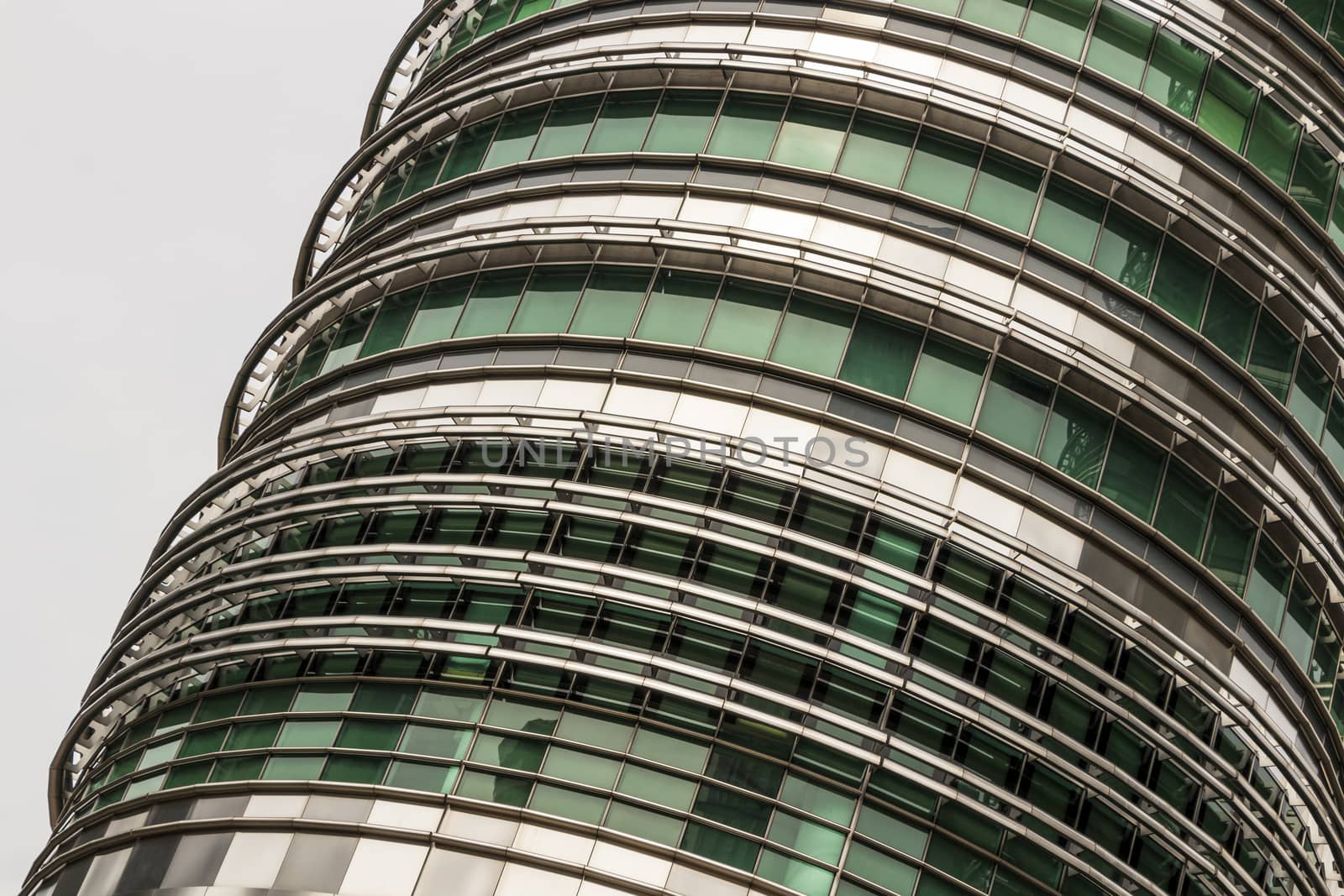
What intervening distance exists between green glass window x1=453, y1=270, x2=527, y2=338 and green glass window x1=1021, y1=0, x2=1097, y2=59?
13224mm

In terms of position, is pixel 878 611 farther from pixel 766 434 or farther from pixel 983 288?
pixel 983 288

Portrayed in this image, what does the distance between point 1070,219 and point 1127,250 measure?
1.45m

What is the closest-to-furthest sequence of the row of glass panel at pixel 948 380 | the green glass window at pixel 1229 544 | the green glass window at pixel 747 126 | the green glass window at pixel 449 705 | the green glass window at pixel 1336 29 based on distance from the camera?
the green glass window at pixel 449 705 < the row of glass panel at pixel 948 380 < the green glass window at pixel 1229 544 < the green glass window at pixel 747 126 < the green glass window at pixel 1336 29

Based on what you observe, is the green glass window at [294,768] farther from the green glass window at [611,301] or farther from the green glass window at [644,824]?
the green glass window at [611,301]

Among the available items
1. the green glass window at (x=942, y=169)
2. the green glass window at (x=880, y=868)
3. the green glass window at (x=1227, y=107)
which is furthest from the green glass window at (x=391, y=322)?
the green glass window at (x=1227, y=107)

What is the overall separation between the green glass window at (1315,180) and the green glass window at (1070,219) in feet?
18.8

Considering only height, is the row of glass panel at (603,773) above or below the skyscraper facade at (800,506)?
below

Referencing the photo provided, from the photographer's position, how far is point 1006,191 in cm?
3894

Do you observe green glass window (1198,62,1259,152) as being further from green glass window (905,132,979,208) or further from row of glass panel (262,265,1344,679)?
row of glass panel (262,265,1344,679)

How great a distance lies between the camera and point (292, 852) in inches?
1291

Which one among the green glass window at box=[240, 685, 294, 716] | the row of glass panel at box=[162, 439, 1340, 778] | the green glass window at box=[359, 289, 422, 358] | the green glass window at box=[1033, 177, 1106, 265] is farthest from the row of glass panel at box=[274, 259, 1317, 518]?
the green glass window at box=[240, 685, 294, 716]

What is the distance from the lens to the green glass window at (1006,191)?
38.6 metres

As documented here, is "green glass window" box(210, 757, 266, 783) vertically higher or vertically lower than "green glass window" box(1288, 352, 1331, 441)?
lower

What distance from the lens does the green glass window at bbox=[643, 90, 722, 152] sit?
133 ft
